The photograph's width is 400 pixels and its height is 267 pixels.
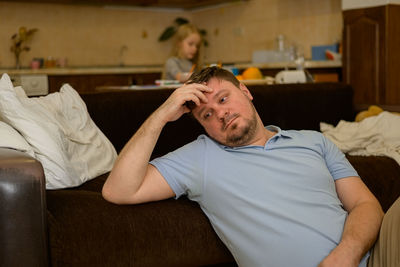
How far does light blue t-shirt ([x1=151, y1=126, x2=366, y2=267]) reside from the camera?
1.59 metres

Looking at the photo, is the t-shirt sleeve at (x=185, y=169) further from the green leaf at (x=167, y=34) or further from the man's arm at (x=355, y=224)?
the green leaf at (x=167, y=34)

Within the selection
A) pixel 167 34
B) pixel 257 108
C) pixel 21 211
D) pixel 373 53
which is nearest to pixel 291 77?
pixel 257 108

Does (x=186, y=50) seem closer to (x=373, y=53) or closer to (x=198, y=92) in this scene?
(x=373, y=53)

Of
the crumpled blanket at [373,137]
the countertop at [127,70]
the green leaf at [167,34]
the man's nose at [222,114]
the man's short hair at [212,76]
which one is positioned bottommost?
the crumpled blanket at [373,137]

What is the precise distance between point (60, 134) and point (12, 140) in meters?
0.30

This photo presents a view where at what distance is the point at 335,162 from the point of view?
183 centimetres

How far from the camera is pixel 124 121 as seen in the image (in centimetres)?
279

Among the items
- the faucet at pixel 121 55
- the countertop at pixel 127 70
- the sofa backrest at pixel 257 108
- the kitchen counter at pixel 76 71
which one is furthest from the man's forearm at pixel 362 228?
the faucet at pixel 121 55

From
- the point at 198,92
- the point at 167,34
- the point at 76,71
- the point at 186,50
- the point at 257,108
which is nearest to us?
the point at 198,92

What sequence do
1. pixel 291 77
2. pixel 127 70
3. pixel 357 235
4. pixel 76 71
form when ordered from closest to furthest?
pixel 357 235 → pixel 291 77 → pixel 76 71 → pixel 127 70

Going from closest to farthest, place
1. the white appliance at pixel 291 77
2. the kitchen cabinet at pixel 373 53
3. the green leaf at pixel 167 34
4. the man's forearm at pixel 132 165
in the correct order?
the man's forearm at pixel 132 165
the white appliance at pixel 291 77
the kitchen cabinet at pixel 373 53
the green leaf at pixel 167 34

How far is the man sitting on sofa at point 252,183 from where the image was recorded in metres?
1.59

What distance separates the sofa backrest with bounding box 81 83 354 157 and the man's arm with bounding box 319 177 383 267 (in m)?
1.20

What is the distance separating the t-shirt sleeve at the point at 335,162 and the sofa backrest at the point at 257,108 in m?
1.13
